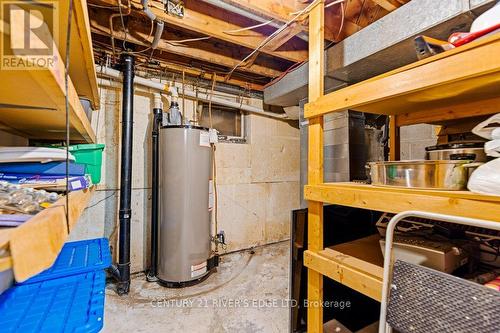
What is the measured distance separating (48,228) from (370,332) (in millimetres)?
1691

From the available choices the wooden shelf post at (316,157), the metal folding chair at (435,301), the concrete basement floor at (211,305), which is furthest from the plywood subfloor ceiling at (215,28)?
the concrete basement floor at (211,305)

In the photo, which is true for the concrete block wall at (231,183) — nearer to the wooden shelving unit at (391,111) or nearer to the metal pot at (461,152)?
the wooden shelving unit at (391,111)

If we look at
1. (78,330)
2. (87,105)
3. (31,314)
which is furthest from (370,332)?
(87,105)

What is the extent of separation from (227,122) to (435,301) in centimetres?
267

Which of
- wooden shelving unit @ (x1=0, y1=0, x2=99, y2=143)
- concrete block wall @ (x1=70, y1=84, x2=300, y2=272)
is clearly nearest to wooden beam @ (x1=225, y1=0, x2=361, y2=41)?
wooden shelving unit @ (x1=0, y1=0, x2=99, y2=143)

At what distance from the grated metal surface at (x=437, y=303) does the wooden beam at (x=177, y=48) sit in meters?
2.22

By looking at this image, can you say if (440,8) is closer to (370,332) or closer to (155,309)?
(370,332)

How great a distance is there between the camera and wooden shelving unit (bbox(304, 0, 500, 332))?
741 mm

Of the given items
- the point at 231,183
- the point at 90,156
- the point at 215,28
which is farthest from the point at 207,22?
the point at 231,183

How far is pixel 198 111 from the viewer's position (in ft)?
9.06

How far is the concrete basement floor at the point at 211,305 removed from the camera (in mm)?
1648

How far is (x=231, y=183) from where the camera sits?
2.98 metres

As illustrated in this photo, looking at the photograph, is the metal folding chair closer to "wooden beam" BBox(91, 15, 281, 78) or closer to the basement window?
"wooden beam" BBox(91, 15, 281, 78)

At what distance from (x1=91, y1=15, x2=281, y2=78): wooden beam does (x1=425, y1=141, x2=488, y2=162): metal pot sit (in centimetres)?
194
